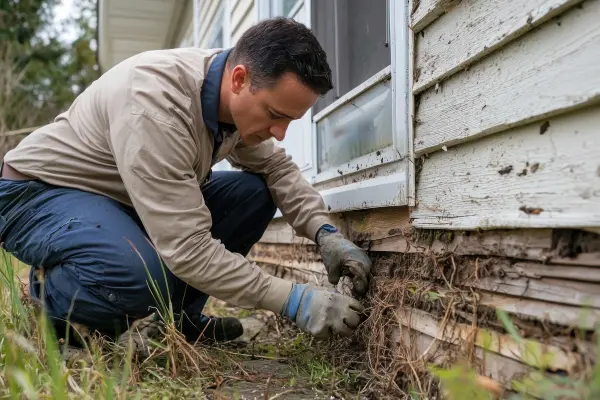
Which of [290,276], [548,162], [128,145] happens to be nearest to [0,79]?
[290,276]

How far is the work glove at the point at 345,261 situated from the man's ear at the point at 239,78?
67 cm

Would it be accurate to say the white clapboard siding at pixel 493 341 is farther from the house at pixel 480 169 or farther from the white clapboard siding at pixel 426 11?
the white clapboard siding at pixel 426 11

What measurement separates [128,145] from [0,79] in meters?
12.9

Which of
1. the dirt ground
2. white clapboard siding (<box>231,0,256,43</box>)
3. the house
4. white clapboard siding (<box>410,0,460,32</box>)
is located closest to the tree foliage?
white clapboard siding (<box>231,0,256,43</box>)

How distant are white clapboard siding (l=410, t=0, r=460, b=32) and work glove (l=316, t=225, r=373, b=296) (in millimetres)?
806

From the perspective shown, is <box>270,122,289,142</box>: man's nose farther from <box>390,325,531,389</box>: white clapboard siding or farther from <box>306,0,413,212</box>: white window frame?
<box>390,325,531,389</box>: white clapboard siding

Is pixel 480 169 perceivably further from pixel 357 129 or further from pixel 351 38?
pixel 351 38

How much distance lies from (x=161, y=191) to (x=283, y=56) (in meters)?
0.58

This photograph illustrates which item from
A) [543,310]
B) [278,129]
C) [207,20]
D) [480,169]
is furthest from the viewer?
[207,20]

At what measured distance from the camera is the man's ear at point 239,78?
1.83 metres

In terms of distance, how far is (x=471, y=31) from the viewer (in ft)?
4.70

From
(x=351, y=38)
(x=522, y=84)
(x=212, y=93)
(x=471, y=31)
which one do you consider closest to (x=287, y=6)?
(x=351, y=38)

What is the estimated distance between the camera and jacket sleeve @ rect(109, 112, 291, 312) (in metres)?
1.73

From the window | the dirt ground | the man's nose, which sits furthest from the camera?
the window
